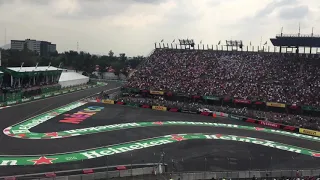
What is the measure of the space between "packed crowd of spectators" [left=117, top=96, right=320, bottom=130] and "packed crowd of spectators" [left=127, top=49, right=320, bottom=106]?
4855 mm

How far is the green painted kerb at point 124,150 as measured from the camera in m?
26.9

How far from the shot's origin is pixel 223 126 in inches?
1818

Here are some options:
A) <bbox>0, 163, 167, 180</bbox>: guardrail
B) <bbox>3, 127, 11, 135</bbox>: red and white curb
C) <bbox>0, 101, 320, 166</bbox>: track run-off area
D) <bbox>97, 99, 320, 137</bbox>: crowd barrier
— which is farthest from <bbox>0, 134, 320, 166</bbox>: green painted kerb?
<bbox>3, 127, 11, 135</bbox>: red and white curb

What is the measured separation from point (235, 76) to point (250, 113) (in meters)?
16.9

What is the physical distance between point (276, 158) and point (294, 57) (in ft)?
146

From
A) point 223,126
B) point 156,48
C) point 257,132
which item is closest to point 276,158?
point 257,132

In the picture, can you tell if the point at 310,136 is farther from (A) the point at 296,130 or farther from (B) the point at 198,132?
(B) the point at 198,132

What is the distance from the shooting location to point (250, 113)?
2077 inches

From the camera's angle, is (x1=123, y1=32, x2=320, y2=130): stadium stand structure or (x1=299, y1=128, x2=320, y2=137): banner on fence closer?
(x1=299, y1=128, x2=320, y2=137): banner on fence

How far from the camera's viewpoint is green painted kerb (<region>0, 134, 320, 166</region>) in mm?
26938

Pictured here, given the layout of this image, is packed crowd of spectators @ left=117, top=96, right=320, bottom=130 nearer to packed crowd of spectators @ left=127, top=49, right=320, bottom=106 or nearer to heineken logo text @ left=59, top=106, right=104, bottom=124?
packed crowd of spectators @ left=127, top=49, right=320, bottom=106

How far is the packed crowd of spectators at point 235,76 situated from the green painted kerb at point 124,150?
2112 centimetres

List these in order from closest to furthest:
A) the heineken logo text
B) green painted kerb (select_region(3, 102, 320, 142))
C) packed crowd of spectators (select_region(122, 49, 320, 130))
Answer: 1. green painted kerb (select_region(3, 102, 320, 142))
2. the heineken logo text
3. packed crowd of spectators (select_region(122, 49, 320, 130))

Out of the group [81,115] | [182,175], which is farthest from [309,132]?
[81,115]
